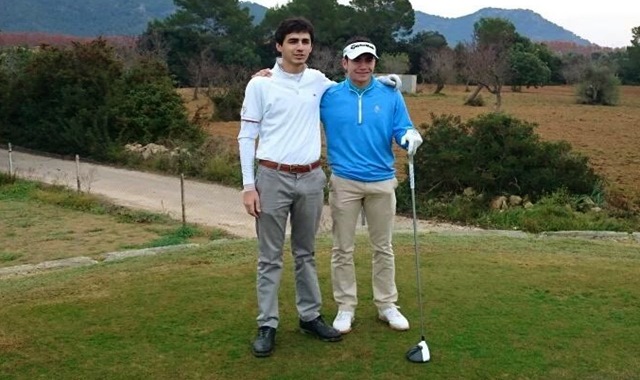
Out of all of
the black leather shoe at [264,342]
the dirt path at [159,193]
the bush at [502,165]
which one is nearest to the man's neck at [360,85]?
the black leather shoe at [264,342]

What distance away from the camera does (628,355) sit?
4117 mm

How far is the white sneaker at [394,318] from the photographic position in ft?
14.6

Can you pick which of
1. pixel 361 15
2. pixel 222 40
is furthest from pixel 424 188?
pixel 361 15

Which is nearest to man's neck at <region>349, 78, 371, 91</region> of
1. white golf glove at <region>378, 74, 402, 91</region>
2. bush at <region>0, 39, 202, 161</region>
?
white golf glove at <region>378, 74, 402, 91</region>

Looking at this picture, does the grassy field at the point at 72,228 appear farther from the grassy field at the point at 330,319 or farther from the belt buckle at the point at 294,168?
the belt buckle at the point at 294,168

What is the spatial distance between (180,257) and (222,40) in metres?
51.4

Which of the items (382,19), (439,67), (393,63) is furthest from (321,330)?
(382,19)

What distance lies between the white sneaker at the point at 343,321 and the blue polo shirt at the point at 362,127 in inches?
31.3

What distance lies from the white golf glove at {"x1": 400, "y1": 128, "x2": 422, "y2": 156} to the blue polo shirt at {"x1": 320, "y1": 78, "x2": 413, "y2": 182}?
0.05 m

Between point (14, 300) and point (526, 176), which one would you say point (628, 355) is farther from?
point (526, 176)

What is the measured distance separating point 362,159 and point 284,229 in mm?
577

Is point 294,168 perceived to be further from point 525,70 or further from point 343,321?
point 525,70

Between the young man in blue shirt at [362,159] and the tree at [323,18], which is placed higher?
the tree at [323,18]

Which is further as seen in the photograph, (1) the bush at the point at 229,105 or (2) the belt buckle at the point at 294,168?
(1) the bush at the point at 229,105
